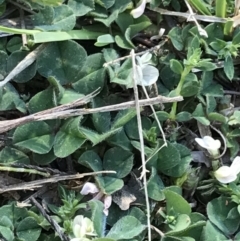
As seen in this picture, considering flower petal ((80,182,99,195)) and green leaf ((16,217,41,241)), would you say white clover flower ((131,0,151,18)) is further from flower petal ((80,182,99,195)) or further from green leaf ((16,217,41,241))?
green leaf ((16,217,41,241))

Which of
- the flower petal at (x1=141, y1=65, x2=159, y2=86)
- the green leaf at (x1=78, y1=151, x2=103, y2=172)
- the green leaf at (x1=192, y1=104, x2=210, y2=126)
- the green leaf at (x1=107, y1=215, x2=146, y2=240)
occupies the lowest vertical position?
the green leaf at (x1=107, y1=215, x2=146, y2=240)

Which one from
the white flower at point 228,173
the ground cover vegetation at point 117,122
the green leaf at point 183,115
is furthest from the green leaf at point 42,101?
the white flower at point 228,173

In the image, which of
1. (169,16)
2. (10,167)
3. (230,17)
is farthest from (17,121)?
(230,17)

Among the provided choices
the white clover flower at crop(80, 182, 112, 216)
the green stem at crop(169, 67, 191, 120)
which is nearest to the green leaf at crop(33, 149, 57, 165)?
the white clover flower at crop(80, 182, 112, 216)

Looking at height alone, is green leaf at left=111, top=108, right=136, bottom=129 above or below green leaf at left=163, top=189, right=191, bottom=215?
above

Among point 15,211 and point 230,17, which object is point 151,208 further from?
point 230,17

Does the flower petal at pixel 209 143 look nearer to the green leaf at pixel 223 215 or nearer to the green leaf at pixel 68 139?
the green leaf at pixel 223 215
